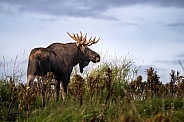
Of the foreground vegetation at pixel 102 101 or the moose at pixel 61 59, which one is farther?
the moose at pixel 61 59

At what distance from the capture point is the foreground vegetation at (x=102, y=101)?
6941 millimetres

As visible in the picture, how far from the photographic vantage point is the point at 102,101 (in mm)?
13008

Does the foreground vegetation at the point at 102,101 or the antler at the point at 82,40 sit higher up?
the antler at the point at 82,40

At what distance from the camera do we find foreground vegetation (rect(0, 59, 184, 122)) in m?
6.94

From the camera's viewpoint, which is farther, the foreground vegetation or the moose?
the moose

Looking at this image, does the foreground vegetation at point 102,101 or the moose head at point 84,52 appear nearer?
the foreground vegetation at point 102,101

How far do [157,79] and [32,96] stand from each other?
5226mm

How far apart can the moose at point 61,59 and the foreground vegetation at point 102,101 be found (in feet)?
2.20

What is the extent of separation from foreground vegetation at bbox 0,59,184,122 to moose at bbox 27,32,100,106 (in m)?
0.67

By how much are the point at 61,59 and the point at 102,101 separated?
3.54 metres

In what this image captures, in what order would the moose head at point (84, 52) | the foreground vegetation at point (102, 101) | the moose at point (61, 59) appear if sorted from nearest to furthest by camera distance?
the foreground vegetation at point (102, 101)
the moose at point (61, 59)
the moose head at point (84, 52)

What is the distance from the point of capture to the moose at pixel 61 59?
1418cm

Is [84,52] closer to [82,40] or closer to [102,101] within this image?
[82,40]

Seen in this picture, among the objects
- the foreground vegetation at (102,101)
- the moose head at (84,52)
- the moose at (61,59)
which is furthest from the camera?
the moose head at (84,52)
